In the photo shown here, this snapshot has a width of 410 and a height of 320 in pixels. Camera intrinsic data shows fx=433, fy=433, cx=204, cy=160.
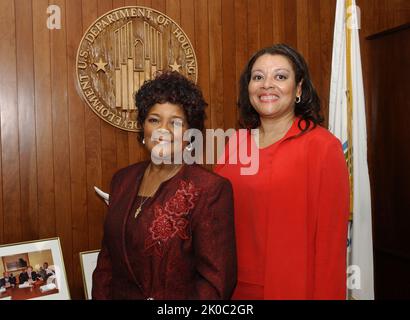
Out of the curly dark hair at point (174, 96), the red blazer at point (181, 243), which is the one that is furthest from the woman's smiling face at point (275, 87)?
the red blazer at point (181, 243)

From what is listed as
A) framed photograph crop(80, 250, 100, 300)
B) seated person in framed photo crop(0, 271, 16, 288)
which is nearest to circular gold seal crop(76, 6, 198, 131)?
framed photograph crop(80, 250, 100, 300)

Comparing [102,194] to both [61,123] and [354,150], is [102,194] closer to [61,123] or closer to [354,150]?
[61,123]

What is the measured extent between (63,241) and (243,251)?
1165 millimetres

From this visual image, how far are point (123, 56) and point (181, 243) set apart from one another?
145cm

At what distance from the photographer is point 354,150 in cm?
256

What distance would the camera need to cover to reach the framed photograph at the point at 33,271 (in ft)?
6.74

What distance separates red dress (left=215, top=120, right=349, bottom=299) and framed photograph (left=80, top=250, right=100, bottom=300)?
987 millimetres

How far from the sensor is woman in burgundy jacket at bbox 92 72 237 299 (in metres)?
1.36

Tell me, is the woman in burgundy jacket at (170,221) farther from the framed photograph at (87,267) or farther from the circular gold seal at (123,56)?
the circular gold seal at (123,56)

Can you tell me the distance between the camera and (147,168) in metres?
1.60

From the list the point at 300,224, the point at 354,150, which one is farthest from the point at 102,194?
the point at 354,150
